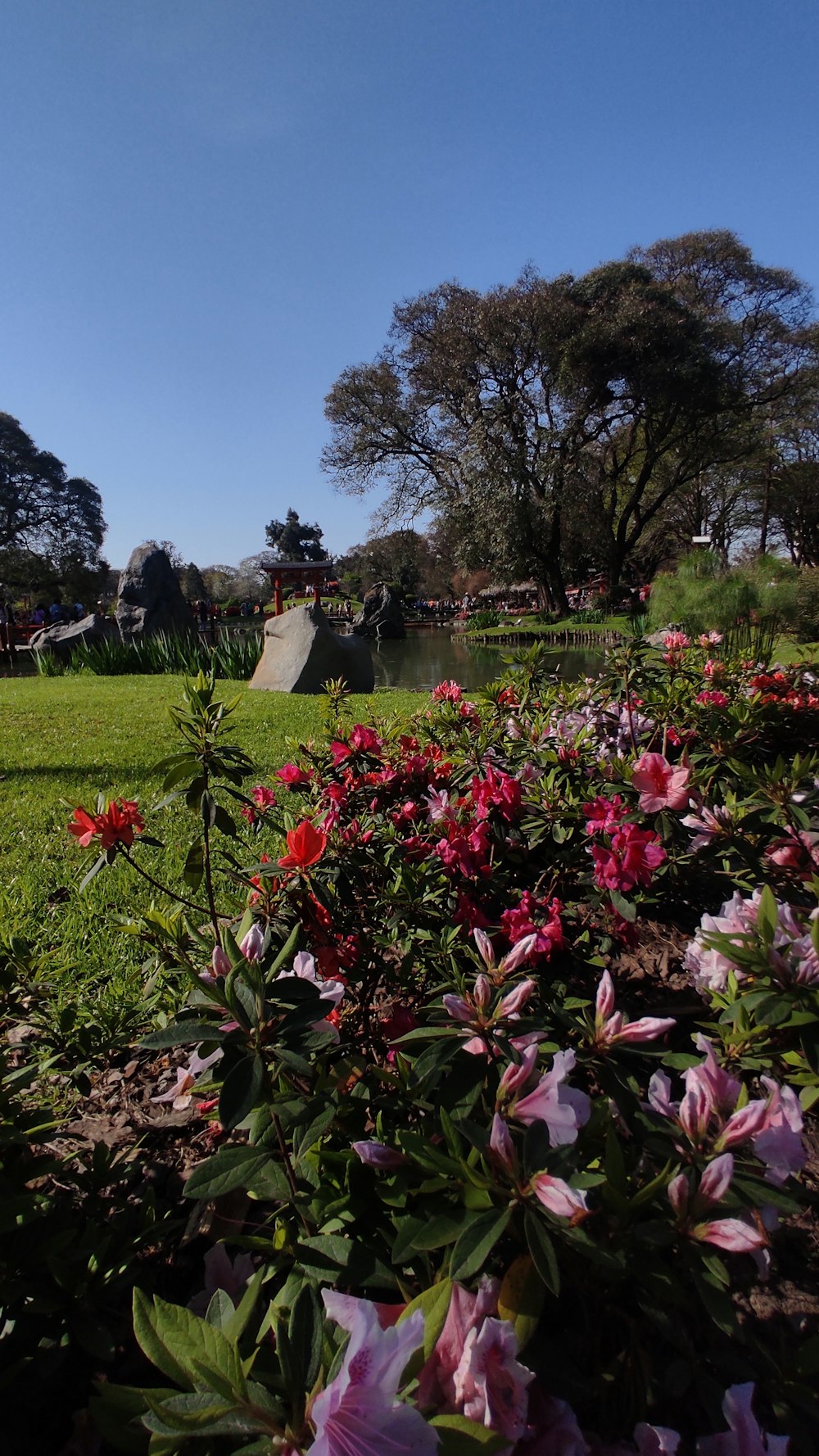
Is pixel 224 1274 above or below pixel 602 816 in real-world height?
below

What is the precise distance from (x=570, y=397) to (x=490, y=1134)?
25678mm

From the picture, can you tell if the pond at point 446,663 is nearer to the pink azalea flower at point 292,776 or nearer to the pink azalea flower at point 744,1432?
the pink azalea flower at point 292,776

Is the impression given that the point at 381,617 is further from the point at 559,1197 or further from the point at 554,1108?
the point at 559,1197

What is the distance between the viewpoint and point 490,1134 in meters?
0.70

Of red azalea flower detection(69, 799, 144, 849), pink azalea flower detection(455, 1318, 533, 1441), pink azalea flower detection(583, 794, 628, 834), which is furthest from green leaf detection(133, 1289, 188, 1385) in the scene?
pink azalea flower detection(583, 794, 628, 834)

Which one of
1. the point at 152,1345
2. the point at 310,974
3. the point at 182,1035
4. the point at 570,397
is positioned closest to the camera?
the point at 152,1345

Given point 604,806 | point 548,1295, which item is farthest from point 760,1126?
point 604,806

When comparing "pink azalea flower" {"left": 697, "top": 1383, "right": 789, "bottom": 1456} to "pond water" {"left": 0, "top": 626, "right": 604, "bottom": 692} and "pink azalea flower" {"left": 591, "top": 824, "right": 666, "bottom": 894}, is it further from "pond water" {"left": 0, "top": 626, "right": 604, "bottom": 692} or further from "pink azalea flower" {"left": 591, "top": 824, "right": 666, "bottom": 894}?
"pond water" {"left": 0, "top": 626, "right": 604, "bottom": 692}

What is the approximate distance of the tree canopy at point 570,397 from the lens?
22.2 metres

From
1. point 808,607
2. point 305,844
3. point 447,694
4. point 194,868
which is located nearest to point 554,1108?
point 305,844

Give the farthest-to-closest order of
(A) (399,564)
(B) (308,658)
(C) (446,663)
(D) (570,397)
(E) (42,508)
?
(A) (399,564), (E) (42,508), (D) (570,397), (C) (446,663), (B) (308,658)

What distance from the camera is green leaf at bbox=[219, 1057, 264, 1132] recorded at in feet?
2.35

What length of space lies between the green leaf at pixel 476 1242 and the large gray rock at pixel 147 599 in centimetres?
1630

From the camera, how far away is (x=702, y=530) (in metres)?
36.2
